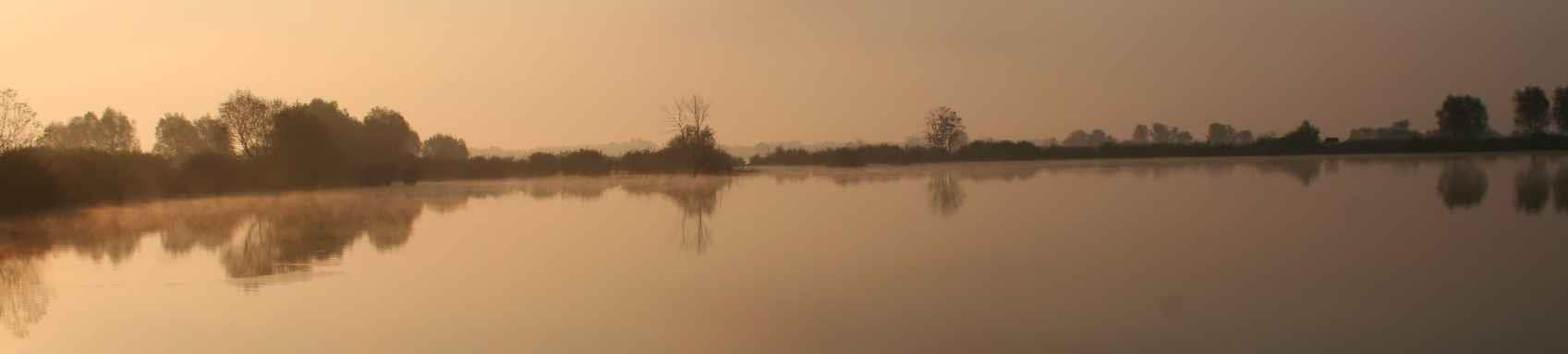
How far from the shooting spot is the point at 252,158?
40.3 m

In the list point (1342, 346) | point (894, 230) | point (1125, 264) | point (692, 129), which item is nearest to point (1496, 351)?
point (1342, 346)

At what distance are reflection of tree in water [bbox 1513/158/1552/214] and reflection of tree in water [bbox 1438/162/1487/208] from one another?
0.62 m

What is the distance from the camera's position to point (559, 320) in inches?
313

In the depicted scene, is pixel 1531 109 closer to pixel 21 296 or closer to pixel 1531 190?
pixel 1531 190

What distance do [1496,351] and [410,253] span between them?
1168cm

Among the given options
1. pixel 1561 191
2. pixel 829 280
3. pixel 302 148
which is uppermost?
pixel 302 148

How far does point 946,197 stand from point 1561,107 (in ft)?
210

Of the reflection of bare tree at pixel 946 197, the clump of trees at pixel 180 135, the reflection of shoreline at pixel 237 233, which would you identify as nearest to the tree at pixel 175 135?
the clump of trees at pixel 180 135

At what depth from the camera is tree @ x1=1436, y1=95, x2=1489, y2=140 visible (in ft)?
237

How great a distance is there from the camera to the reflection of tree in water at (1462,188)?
1875 cm

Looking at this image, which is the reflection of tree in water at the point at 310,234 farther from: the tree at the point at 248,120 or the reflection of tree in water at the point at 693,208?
the tree at the point at 248,120

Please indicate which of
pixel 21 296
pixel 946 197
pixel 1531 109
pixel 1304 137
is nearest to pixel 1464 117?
pixel 1531 109

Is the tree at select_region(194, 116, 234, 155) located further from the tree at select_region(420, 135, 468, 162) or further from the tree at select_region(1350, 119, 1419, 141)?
the tree at select_region(1350, 119, 1419, 141)

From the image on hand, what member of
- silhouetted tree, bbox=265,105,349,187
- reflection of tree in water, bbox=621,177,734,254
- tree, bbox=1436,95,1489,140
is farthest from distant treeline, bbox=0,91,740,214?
tree, bbox=1436,95,1489,140
